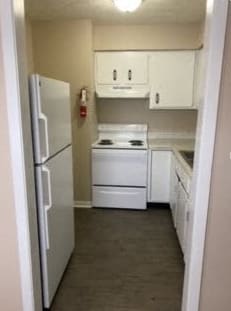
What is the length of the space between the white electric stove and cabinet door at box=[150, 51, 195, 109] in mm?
684

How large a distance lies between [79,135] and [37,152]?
1.88 metres

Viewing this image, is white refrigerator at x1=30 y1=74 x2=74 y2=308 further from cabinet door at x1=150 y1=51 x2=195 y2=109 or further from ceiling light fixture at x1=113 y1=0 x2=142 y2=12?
cabinet door at x1=150 y1=51 x2=195 y2=109

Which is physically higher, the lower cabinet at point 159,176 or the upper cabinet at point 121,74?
the upper cabinet at point 121,74

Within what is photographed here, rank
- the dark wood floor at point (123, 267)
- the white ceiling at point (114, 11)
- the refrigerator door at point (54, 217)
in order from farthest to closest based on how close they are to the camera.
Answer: the white ceiling at point (114, 11), the dark wood floor at point (123, 267), the refrigerator door at point (54, 217)

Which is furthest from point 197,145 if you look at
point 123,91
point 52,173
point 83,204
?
point 83,204

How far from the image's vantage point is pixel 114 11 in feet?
9.50

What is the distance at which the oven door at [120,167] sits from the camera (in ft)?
11.1

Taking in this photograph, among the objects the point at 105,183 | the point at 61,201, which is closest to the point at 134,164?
the point at 105,183

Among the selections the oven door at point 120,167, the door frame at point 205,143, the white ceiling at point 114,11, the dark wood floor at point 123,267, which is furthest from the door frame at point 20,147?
the oven door at point 120,167

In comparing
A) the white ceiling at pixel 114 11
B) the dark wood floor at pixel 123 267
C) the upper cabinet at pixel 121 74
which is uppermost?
the white ceiling at pixel 114 11

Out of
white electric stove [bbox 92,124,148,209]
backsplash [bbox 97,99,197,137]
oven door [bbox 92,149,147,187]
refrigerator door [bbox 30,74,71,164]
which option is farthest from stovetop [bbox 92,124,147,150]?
refrigerator door [bbox 30,74,71,164]

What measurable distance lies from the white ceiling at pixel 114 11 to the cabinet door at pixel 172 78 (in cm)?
43

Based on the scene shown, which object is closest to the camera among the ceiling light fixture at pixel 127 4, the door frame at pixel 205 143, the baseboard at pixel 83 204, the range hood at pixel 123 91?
the door frame at pixel 205 143

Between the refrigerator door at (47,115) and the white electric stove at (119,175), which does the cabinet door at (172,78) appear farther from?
the refrigerator door at (47,115)
